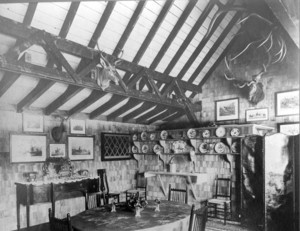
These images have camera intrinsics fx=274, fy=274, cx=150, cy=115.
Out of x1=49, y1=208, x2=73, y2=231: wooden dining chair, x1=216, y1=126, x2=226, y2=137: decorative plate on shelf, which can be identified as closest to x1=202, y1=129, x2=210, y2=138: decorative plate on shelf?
x1=216, y1=126, x2=226, y2=137: decorative plate on shelf

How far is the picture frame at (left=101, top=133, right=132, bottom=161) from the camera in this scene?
7.76 meters

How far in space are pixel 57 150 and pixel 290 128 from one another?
18.6 ft

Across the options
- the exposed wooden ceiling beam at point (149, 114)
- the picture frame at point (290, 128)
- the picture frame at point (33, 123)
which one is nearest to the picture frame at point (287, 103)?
the picture frame at point (290, 128)

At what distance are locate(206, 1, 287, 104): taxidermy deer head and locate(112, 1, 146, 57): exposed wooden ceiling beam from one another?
8.95 feet

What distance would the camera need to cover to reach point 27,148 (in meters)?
6.05

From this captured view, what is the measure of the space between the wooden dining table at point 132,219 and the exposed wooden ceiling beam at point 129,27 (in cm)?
308

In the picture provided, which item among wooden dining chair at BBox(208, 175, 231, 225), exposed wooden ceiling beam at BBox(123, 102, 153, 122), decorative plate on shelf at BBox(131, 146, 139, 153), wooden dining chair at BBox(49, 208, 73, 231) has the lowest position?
wooden dining chair at BBox(208, 175, 231, 225)

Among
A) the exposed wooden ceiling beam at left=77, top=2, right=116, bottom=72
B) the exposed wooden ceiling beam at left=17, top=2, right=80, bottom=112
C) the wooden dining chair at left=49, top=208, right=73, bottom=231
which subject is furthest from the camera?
the exposed wooden ceiling beam at left=77, top=2, right=116, bottom=72

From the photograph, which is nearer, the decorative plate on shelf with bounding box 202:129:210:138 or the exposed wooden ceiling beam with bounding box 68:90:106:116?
the exposed wooden ceiling beam with bounding box 68:90:106:116

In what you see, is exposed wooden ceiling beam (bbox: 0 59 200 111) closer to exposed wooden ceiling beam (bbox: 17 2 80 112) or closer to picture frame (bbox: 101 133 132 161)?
exposed wooden ceiling beam (bbox: 17 2 80 112)

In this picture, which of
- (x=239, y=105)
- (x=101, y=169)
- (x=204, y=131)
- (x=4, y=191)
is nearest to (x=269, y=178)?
(x=204, y=131)

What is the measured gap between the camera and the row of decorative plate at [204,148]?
674 cm

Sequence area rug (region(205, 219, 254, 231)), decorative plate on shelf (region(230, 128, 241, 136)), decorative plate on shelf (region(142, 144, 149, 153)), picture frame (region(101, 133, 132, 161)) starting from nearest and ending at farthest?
area rug (region(205, 219, 254, 231)) < decorative plate on shelf (region(230, 128, 241, 136)) < picture frame (region(101, 133, 132, 161)) < decorative plate on shelf (region(142, 144, 149, 153))

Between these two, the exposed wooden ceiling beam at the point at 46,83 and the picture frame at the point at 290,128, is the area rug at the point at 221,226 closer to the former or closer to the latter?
the picture frame at the point at 290,128
